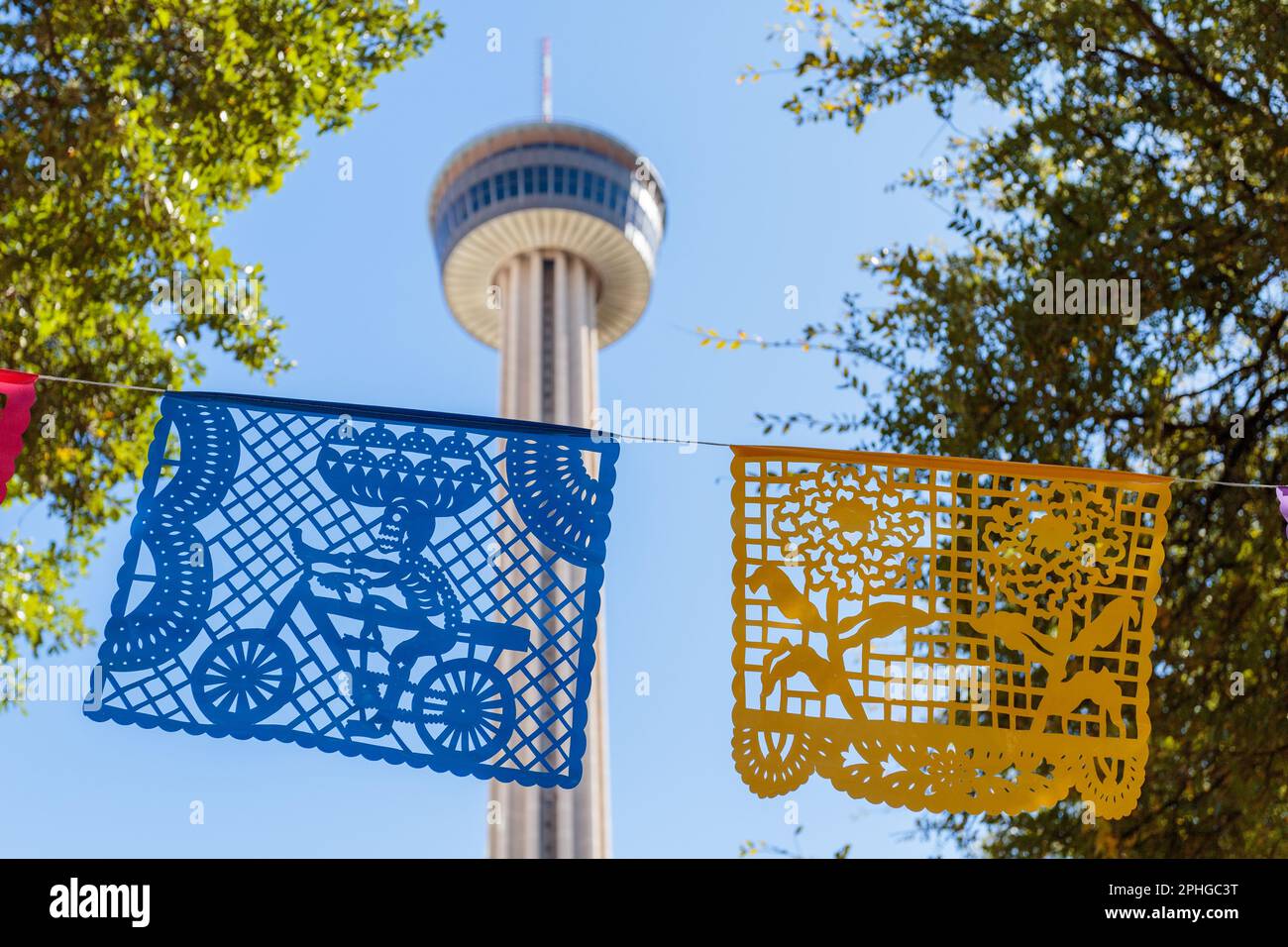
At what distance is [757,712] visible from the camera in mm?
4121

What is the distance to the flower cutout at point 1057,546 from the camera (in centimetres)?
452

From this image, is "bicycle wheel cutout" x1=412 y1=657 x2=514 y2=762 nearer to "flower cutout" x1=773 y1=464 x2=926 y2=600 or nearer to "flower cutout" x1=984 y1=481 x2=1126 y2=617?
"flower cutout" x1=773 y1=464 x2=926 y2=600

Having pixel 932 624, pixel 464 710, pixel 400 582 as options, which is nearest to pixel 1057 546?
pixel 932 624

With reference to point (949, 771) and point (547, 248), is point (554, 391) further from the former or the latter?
point (949, 771)

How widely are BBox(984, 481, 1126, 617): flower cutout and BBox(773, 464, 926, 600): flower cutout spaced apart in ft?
1.07

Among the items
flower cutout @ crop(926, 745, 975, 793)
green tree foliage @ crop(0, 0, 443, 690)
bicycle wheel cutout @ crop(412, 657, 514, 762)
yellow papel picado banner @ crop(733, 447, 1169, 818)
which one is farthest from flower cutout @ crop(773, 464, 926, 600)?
green tree foliage @ crop(0, 0, 443, 690)

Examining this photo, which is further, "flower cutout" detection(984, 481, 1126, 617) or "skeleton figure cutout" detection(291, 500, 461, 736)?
"flower cutout" detection(984, 481, 1126, 617)

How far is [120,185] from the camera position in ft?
23.9

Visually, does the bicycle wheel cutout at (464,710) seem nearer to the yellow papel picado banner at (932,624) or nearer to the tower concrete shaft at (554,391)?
the yellow papel picado banner at (932,624)

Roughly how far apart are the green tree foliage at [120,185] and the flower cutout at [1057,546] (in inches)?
199

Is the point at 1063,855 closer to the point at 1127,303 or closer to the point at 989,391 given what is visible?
the point at 989,391

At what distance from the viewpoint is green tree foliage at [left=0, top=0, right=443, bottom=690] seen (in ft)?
23.3

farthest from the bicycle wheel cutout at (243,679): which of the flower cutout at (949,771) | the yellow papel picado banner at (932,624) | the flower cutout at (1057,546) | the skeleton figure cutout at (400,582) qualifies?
the flower cutout at (1057,546)
